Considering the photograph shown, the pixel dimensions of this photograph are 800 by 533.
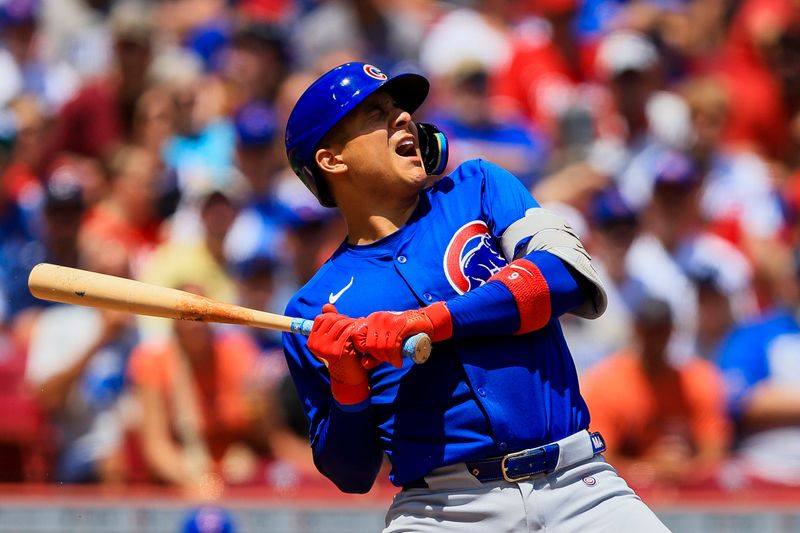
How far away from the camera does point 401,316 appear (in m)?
3.19

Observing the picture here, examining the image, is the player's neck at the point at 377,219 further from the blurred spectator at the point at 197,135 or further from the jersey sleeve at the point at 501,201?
the blurred spectator at the point at 197,135

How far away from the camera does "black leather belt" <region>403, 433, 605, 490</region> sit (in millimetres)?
3264

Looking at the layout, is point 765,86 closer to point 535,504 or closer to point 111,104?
point 111,104

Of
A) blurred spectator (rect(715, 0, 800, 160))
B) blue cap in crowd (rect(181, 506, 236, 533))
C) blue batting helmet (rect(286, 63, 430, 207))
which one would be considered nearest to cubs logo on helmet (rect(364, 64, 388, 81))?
blue batting helmet (rect(286, 63, 430, 207))

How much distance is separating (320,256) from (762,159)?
2.79 m

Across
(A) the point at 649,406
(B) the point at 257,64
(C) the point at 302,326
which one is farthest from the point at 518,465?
(B) the point at 257,64

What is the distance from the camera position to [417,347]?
3113 mm

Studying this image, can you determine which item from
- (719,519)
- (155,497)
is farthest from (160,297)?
(719,519)

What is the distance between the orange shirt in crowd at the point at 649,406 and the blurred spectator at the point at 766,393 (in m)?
0.11

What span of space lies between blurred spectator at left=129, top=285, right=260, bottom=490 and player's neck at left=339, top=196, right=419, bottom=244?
2.45 m

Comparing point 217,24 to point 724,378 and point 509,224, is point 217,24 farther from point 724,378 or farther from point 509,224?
point 509,224

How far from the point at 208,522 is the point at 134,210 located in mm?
2838

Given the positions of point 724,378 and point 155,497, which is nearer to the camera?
point 155,497

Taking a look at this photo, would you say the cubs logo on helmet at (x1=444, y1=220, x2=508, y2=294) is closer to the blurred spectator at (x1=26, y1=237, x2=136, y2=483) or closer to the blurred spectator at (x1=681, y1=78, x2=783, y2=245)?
the blurred spectator at (x1=26, y1=237, x2=136, y2=483)
